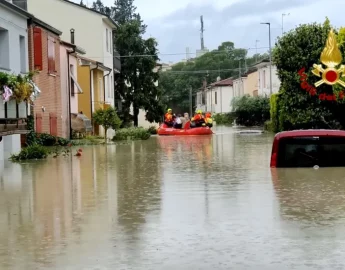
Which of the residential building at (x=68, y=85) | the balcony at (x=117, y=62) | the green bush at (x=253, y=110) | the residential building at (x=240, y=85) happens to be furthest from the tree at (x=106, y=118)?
the residential building at (x=240, y=85)

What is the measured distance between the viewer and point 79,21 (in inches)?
2157

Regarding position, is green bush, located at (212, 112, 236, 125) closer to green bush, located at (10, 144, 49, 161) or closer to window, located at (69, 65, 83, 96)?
window, located at (69, 65, 83, 96)

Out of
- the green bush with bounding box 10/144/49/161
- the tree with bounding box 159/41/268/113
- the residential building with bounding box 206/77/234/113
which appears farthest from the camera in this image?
the tree with bounding box 159/41/268/113

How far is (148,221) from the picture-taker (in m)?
11.3

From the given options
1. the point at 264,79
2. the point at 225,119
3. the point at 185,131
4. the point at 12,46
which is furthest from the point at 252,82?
the point at 12,46

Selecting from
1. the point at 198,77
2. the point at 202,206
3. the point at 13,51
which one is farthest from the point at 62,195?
the point at 198,77

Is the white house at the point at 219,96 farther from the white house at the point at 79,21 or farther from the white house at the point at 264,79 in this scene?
the white house at the point at 79,21

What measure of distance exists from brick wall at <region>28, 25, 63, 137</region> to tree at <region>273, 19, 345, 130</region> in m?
12.0

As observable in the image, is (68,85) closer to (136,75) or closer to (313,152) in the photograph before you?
(136,75)

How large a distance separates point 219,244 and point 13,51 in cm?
2051

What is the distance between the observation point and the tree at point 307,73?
4053cm

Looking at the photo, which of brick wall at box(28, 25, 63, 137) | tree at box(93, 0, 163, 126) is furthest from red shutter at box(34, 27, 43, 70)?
tree at box(93, 0, 163, 126)

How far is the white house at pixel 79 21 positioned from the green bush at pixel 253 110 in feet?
70.0

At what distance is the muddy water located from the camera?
333 inches
